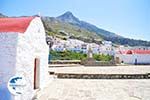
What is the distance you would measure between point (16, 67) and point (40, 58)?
4.18 meters

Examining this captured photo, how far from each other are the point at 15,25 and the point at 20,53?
1365mm

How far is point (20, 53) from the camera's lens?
977 cm

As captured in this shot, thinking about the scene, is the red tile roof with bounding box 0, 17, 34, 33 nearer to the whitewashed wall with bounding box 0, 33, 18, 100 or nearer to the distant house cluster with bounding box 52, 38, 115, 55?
the whitewashed wall with bounding box 0, 33, 18, 100

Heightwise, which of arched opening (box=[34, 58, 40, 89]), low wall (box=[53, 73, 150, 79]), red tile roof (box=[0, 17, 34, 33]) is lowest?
low wall (box=[53, 73, 150, 79])

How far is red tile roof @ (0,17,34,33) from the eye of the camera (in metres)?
10.2

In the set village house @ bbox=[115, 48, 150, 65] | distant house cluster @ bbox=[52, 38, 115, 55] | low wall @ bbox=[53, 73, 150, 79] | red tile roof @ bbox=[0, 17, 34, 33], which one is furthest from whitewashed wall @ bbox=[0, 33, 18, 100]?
distant house cluster @ bbox=[52, 38, 115, 55]

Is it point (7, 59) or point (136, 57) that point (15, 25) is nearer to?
point (7, 59)

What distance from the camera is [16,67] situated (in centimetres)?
948

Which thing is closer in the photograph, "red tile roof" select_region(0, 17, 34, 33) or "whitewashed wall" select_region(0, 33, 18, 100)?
"whitewashed wall" select_region(0, 33, 18, 100)

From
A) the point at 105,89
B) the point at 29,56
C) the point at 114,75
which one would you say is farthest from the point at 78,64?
the point at 29,56

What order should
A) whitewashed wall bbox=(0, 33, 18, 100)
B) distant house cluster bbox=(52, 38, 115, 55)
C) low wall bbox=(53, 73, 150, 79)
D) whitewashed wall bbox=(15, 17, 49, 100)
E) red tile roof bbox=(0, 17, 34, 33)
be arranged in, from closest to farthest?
1. whitewashed wall bbox=(0, 33, 18, 100)
2. whitewashed wall bbox=(15, 17, 49, 100)
3. red tile roof bbox=(0, 17, 34, 33)
4. low wall bbox=(53, 73, 150, 79)
5. distant house cluster bbox=(52, 38, 115, 55)

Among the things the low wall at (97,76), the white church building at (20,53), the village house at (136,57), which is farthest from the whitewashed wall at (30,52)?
the village house at (136,57)

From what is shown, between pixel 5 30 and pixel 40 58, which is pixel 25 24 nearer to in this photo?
pixel 5 30

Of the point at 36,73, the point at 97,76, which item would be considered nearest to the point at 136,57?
the point at 97,76
